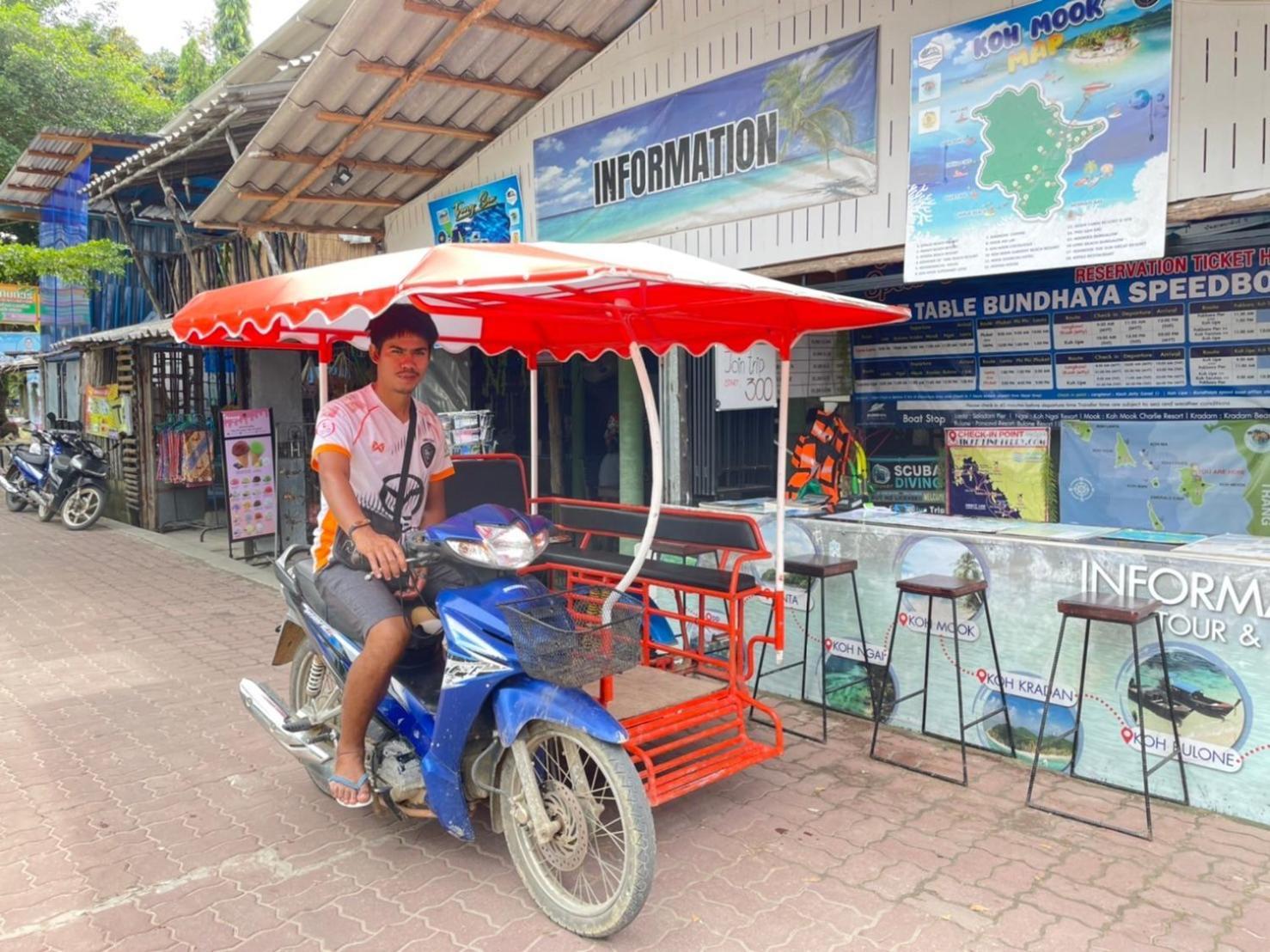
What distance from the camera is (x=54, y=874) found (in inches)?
133

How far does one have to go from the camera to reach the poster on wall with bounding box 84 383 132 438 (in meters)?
12.4

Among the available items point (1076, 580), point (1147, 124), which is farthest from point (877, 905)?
point (1147, 124)

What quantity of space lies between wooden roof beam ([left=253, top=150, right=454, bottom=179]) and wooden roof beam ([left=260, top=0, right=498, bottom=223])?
0.36 ft

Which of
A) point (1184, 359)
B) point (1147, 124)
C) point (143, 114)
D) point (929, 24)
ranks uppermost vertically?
point (143, 114)

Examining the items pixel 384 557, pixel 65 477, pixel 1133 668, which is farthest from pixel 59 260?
pixel 1133 668

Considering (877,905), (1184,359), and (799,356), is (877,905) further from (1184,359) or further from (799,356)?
(799,356)

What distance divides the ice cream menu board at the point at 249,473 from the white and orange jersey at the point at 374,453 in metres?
6.10

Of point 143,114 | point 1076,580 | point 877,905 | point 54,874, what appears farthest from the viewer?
point 143,114

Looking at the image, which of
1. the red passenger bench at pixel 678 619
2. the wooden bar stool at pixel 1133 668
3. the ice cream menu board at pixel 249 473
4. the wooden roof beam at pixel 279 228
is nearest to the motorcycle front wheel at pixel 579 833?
the red passenger bench at pixel 678 619

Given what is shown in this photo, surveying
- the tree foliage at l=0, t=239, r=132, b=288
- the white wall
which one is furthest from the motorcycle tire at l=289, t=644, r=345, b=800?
the tree foliage at l=0, t=239, r=132, b=288

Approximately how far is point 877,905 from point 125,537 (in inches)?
442

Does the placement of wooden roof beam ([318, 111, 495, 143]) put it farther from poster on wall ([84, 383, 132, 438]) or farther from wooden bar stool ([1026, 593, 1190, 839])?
poster on wall ([84, 383, 132, 438])

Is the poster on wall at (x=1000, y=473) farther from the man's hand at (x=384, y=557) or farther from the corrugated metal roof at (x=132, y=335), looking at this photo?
the corrugated metal roof at (x=132, y=335)

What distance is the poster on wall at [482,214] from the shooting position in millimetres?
6879
